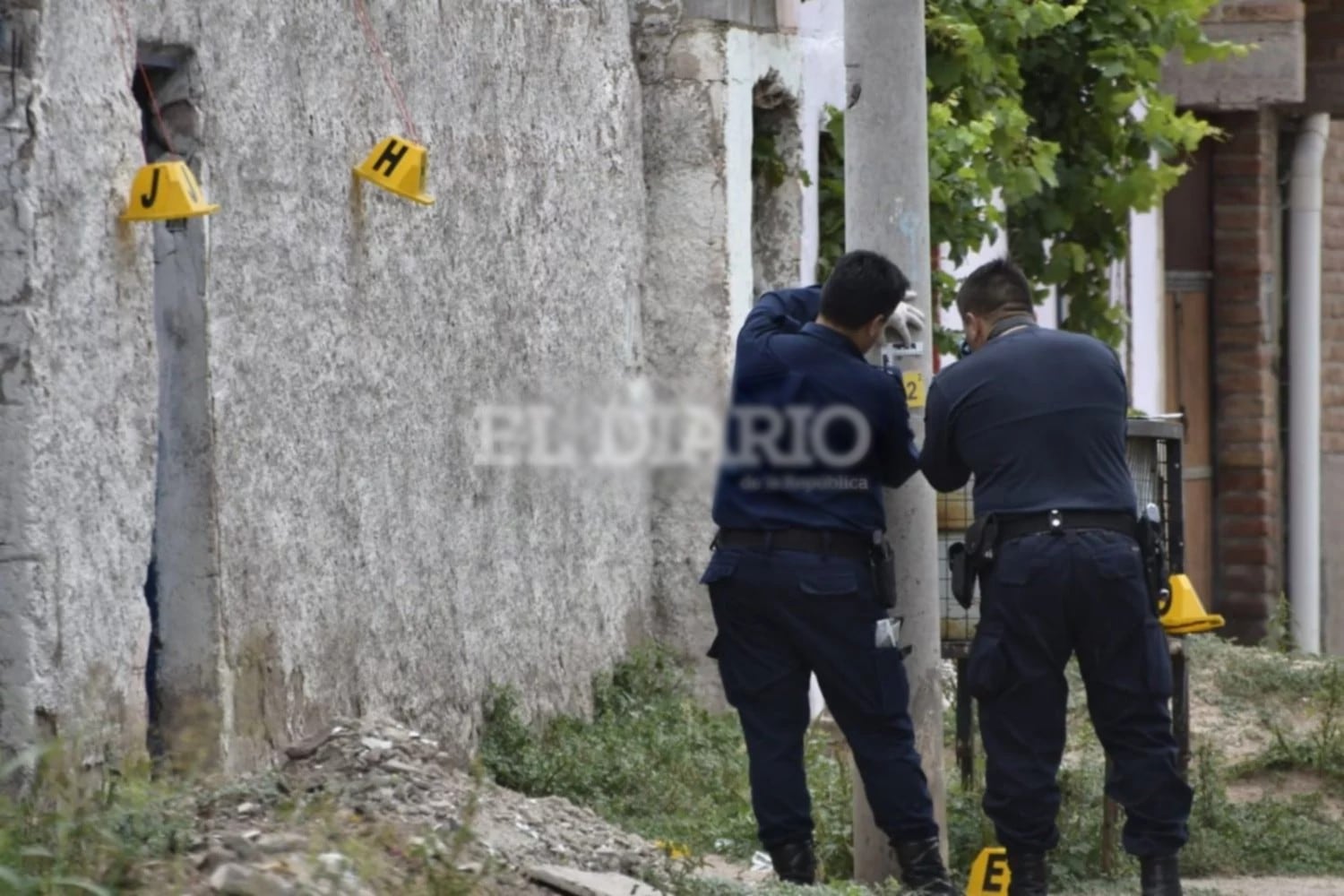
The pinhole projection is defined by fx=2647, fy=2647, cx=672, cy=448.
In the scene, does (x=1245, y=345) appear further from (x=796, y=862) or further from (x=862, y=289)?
(x=796, y=862)

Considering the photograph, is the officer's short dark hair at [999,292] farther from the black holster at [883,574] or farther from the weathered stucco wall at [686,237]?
the weathered stucco wall at [686,237]

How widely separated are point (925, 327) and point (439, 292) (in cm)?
182

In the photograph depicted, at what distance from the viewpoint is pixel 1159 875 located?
275 inches

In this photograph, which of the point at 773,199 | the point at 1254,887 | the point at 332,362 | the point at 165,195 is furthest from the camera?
the point at 773,199

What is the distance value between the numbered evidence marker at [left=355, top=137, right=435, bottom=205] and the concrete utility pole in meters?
1.26

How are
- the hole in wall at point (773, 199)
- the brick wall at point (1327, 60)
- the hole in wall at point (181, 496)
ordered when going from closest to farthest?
the hole in wall at point (181, 496) → the hole in wall at point (773, 199) → the brick wall at point (1327, 60)

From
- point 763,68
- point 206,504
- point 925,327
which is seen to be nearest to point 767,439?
point 925,327

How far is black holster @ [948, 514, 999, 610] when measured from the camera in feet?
22.8

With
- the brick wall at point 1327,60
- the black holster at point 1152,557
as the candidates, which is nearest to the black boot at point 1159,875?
the black holster at point 1152,557

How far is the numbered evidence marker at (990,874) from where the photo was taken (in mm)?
7016

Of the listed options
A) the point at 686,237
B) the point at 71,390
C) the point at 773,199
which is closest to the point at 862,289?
the point at 71,390

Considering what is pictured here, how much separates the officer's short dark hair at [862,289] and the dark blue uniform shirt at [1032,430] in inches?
11.2

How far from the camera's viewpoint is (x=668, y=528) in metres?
10.2

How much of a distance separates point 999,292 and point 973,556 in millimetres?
731
